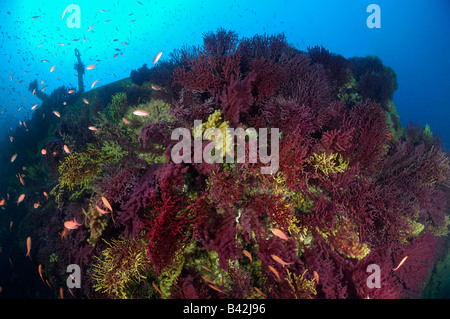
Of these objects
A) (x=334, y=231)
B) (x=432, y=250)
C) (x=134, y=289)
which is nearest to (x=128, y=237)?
(x=134, y=289)

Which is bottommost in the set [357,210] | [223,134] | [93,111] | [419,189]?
[357,210]

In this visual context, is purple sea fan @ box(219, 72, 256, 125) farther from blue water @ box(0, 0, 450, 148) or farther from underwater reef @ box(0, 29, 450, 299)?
blue water @ box(0, 0, 450, 148)

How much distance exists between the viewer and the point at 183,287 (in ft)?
10.1

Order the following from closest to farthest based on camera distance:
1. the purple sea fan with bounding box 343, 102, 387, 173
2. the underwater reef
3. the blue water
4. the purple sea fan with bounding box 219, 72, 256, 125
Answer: the underwater reef → the purple sea fan with bounding box 219, 72, 256, 125 → the purple sea fan with bounding box 343, 102, 387, 173 → the blue water

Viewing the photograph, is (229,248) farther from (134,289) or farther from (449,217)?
(449,217)

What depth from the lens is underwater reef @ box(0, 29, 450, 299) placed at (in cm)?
323

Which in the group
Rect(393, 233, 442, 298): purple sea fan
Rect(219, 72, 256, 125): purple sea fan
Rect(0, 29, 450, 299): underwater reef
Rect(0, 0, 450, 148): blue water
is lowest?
Rect(393, 233, 442, 298): purple sea fan

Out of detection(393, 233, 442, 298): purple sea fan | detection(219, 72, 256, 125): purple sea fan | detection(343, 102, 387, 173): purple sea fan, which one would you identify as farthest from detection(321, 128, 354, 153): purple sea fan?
detection(393, 233, 442, 298): purple sea fan

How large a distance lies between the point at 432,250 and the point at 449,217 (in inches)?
84.8

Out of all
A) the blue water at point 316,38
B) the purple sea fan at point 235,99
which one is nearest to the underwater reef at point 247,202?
the purple sea fan at point 235,99

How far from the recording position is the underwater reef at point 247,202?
323cm

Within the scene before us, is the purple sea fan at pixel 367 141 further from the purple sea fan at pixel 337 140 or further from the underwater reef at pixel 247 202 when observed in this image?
the purple sea fan at pixel 337 140

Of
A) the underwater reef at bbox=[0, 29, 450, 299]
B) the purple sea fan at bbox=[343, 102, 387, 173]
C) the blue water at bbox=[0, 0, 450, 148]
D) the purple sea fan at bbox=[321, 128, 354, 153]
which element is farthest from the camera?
the blue water at bbox=[0, 0, 450, 148]

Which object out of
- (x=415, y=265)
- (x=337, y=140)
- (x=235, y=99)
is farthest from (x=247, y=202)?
(x=415, y=265)
